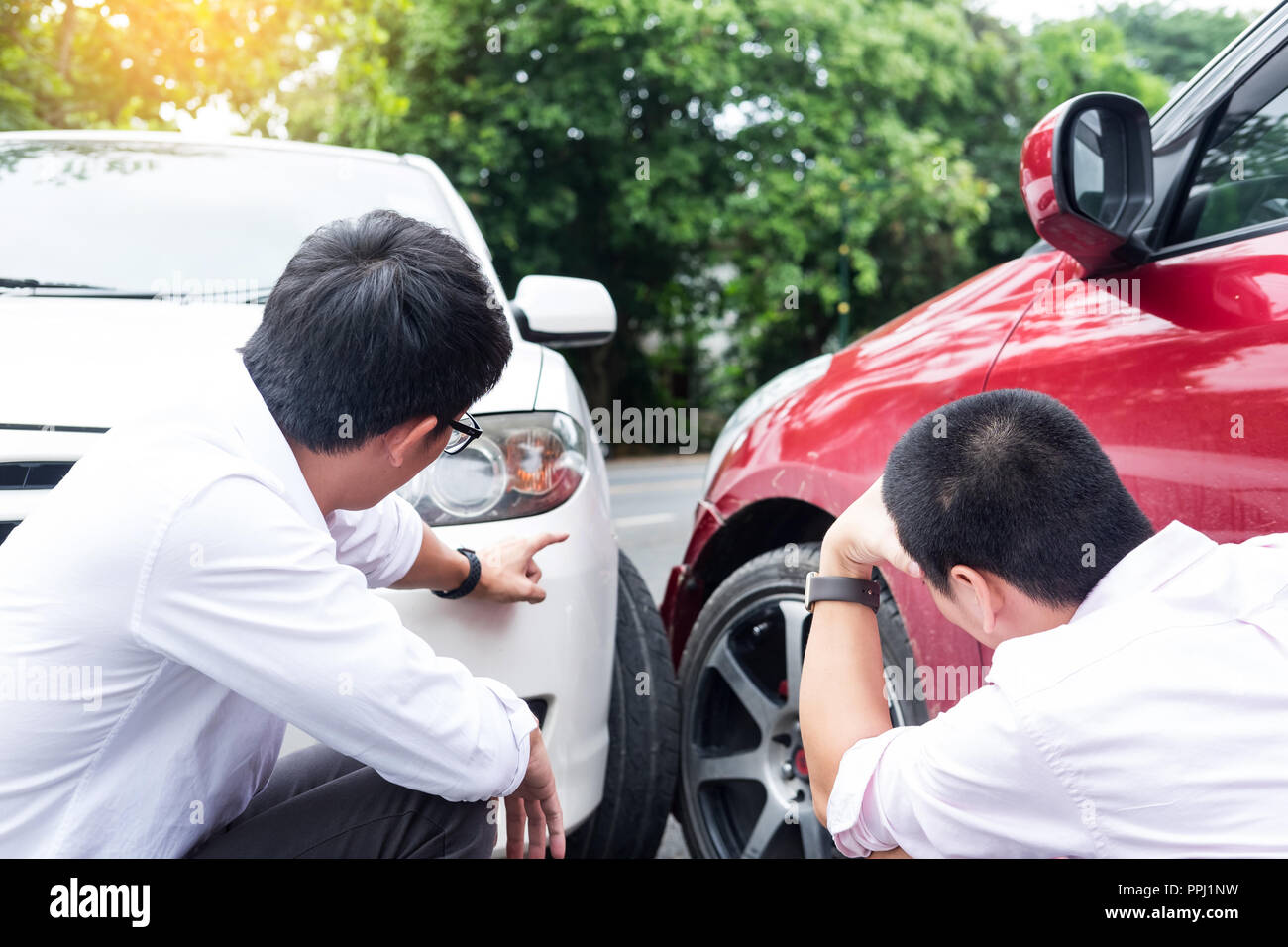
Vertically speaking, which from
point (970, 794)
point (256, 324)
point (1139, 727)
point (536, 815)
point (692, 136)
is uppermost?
point (692, 136)

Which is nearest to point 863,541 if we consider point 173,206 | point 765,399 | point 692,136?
point 765,399

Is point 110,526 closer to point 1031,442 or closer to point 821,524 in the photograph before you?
point 1031,442

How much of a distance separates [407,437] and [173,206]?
1722 millimetres

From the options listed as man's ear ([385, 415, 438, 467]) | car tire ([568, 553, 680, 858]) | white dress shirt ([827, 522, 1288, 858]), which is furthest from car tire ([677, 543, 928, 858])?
man's ear ([385, 415, 438, 467])

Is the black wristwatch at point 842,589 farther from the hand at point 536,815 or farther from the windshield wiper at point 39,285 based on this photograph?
the windshield wiper at point 39,285

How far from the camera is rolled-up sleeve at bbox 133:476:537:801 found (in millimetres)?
1264

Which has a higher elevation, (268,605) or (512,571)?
(268,605)

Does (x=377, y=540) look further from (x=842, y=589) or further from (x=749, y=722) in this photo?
(x=749, y=722)

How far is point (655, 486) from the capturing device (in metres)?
15.1

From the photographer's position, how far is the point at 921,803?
4.23 ft

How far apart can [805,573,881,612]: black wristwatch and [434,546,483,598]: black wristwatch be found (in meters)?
0.60

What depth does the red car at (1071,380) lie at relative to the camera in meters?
1.53

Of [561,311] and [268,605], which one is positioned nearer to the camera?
[268,605]

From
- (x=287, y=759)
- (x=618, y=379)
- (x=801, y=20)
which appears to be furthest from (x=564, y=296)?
(x=618, y=379)
